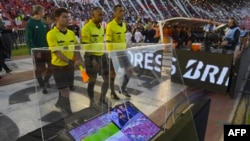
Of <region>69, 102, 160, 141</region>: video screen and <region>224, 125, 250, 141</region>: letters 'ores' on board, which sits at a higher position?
<region>69, 102, 160, 141</region>: video screen

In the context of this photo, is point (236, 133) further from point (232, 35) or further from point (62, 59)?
point (232, 35)

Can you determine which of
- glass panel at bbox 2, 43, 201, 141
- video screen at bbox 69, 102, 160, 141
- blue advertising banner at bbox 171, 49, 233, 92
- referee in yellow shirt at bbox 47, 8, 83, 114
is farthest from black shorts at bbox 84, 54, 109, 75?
blue advertising banner at bbox 171, 49, 233, 92

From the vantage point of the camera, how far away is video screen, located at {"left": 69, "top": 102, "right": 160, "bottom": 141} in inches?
78.9

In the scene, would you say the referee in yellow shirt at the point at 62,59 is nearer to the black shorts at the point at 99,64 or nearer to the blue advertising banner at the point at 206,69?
the black shorts at the point at 99,64

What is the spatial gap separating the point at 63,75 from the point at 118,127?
121cm

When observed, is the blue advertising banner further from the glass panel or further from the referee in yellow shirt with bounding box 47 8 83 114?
the glass panel

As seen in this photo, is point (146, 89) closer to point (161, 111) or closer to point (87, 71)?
point (161, 111)

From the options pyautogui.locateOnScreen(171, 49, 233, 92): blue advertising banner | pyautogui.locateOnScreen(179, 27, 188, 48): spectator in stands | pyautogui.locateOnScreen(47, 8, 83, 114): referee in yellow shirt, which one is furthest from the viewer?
pyautogui.locateOnScreen(179, 27, 188, 48): spectator in stands

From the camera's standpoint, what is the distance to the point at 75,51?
8.19 ft

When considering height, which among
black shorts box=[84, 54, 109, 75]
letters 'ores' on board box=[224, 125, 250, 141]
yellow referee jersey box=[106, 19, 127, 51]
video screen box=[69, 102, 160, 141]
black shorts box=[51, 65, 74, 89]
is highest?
yellow referee jersey box=[106, 19, 127, 51]

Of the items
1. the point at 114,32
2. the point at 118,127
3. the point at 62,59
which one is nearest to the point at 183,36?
the point at 114,32

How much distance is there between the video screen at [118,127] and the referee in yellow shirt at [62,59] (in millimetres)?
662

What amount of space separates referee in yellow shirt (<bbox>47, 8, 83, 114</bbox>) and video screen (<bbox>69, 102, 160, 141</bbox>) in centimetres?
66

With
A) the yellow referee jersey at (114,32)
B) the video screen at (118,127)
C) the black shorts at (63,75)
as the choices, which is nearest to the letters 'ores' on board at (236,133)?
the video screen at (118,127)
